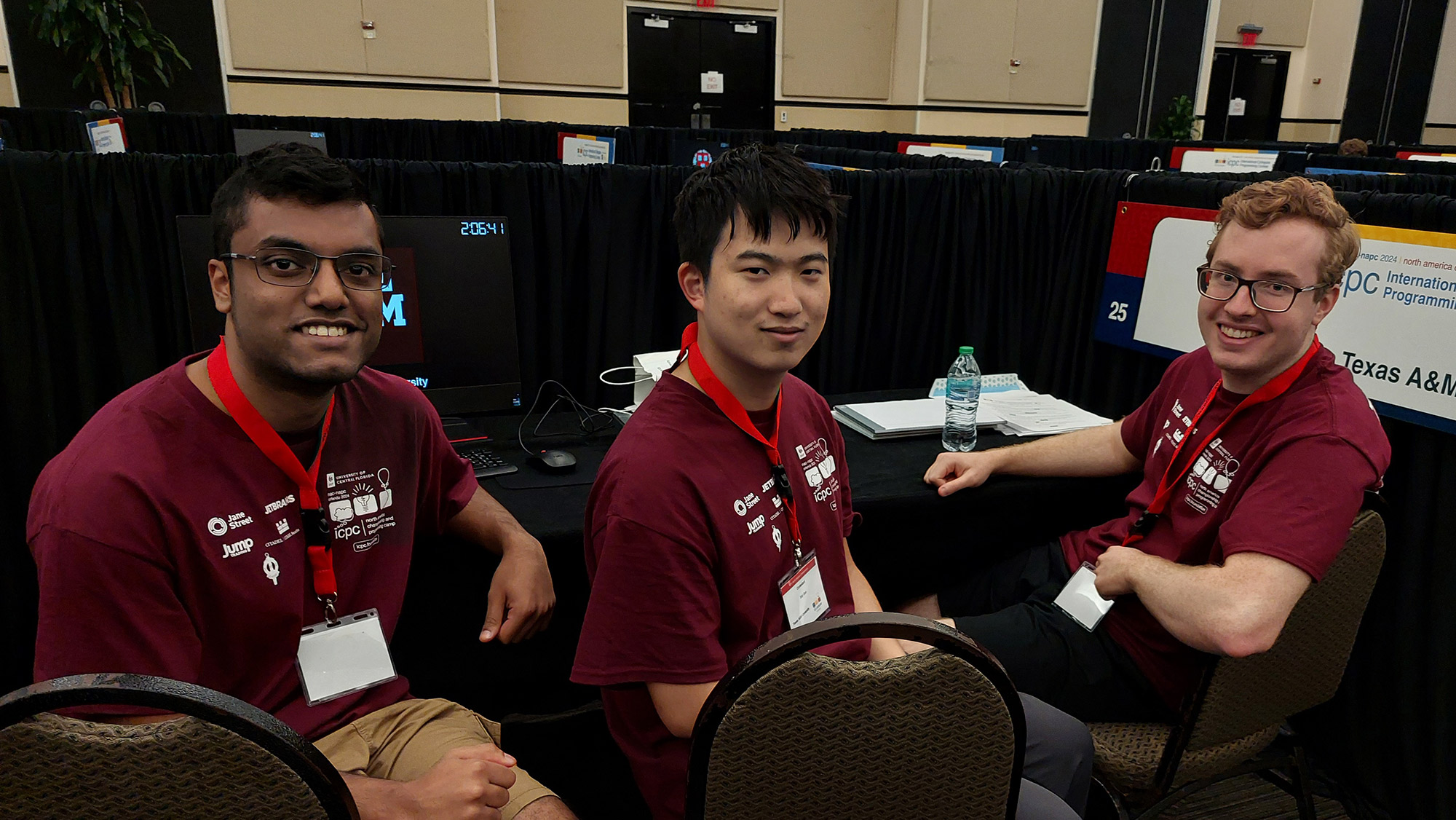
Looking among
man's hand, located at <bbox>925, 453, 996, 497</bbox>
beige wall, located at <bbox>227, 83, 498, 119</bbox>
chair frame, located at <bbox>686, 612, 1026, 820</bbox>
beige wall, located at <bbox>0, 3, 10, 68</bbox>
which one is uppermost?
beige wall, located at <bbox>0, 3, 10, 68</bbox>

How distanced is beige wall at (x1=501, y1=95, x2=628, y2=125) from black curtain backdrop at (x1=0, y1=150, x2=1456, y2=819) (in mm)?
6003

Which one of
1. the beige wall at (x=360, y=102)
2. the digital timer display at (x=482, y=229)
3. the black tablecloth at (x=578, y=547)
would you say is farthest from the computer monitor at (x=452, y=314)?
the beige wall at (x=360, y=102)

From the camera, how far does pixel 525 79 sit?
784 centimetres

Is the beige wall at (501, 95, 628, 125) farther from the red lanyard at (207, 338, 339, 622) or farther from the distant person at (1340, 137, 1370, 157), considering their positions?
the red lanyard at (207, 338, 339, 622)

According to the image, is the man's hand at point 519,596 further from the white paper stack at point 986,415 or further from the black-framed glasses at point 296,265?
the white paper stack at point 986,415

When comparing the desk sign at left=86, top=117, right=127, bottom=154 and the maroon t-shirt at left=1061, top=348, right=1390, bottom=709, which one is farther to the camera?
the desk sign at left=86, top=117, right=127, bottom=154

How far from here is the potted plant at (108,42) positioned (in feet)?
19.9

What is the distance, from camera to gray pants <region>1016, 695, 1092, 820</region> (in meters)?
1.30

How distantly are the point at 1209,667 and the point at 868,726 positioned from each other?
0.82 m

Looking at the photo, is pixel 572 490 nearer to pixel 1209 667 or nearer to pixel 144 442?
pixel 144 442

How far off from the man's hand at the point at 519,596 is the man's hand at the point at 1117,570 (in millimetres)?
939

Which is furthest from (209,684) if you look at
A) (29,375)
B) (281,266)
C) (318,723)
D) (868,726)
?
(29,375)

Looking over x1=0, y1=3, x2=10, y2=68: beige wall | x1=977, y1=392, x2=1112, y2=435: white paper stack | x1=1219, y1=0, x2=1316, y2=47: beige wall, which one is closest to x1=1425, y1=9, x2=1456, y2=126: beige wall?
x1=1219, y1=0, x2=1316, y2=47: beige wall

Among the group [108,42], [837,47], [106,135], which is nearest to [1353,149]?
[837,47]
